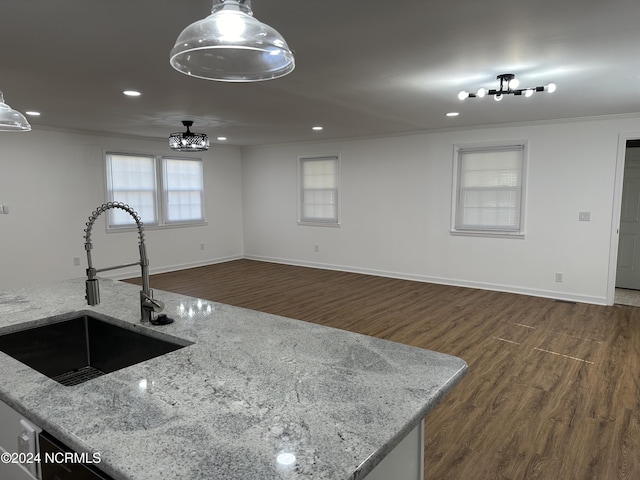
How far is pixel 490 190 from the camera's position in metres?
6.00

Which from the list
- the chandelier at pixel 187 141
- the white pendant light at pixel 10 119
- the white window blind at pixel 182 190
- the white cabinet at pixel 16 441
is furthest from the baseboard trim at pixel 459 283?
the white cabinet at pixel 16 441

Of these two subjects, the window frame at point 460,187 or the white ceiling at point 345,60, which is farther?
the window frame at point 460,187

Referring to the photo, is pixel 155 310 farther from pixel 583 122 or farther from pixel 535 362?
pixel 583 122

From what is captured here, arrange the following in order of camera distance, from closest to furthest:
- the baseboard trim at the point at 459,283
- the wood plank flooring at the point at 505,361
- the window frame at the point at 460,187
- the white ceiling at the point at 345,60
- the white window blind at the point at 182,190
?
the white ceiling at the point at 345,60 → the wood plank flooring at the point at 505,361 → the baseboard trim at the point at 459,283 → the window frame at the point at 460,187 → the white window blind at the point at 182,190

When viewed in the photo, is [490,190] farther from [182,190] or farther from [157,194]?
[157,194]

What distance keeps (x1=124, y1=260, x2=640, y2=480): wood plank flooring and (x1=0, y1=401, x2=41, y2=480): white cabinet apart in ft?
5.88

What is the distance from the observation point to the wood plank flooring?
2.30 m

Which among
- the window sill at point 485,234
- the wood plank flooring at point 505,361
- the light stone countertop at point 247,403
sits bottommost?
the wood plank flooring at point 505,361

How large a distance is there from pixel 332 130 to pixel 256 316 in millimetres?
4934

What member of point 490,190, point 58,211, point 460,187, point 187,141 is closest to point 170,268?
point 58,211

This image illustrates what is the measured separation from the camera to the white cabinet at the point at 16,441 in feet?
3.79

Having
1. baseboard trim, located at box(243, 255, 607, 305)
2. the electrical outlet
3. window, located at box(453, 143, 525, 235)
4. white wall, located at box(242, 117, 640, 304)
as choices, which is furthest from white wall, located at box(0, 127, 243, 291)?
the electrical outlet

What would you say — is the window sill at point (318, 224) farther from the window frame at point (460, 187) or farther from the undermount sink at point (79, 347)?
the undermount sink at point (79, 347)

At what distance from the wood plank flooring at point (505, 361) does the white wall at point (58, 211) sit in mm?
845
